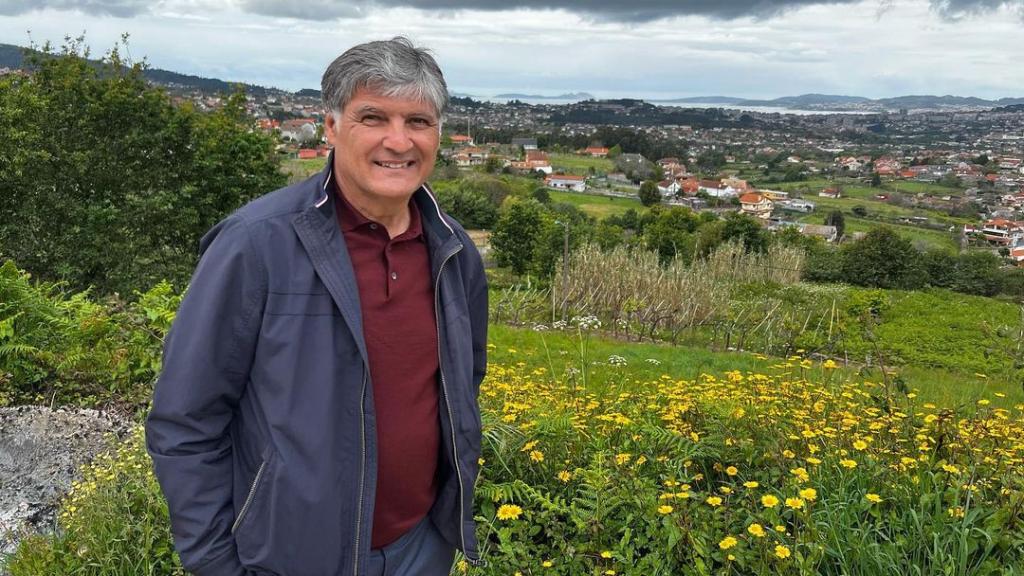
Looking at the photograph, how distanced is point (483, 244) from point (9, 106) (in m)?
32.7

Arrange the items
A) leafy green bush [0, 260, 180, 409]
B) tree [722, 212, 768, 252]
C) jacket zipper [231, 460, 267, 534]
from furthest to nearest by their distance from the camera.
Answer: tree [722, 212, 768, 252]
leafy green bush [0, 260, 180, 409]
jacket zipper [231, 460, 267, 534]

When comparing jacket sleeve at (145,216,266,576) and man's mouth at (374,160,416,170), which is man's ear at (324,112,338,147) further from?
jacket sleeve at (145,216,266,576)

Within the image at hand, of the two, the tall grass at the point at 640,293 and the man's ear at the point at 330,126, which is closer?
the man's ear at the point at 330,126

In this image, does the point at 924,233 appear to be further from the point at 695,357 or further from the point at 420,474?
the point at 420,474

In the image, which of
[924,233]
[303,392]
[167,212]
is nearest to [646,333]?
[167,212]

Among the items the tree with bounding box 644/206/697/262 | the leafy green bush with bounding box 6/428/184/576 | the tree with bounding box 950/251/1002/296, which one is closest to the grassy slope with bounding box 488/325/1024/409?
the leafy green bush with bounding box 6/428/184/576

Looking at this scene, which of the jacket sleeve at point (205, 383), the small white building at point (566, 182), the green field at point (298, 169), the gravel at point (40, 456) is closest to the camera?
the jacket sleeve at point (205, 383)

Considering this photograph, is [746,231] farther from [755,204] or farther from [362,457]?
[755,204]

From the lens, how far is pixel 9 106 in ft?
58.4

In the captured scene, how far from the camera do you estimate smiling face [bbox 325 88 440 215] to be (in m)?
1.79

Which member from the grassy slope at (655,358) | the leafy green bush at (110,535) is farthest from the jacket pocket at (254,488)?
the grassy slope at (655,358)

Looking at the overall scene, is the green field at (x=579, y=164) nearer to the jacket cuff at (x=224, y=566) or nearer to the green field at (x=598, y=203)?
the green field at (x=598, y=203)

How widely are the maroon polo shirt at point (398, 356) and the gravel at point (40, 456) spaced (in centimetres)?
223

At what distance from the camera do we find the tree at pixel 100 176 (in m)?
18.5
